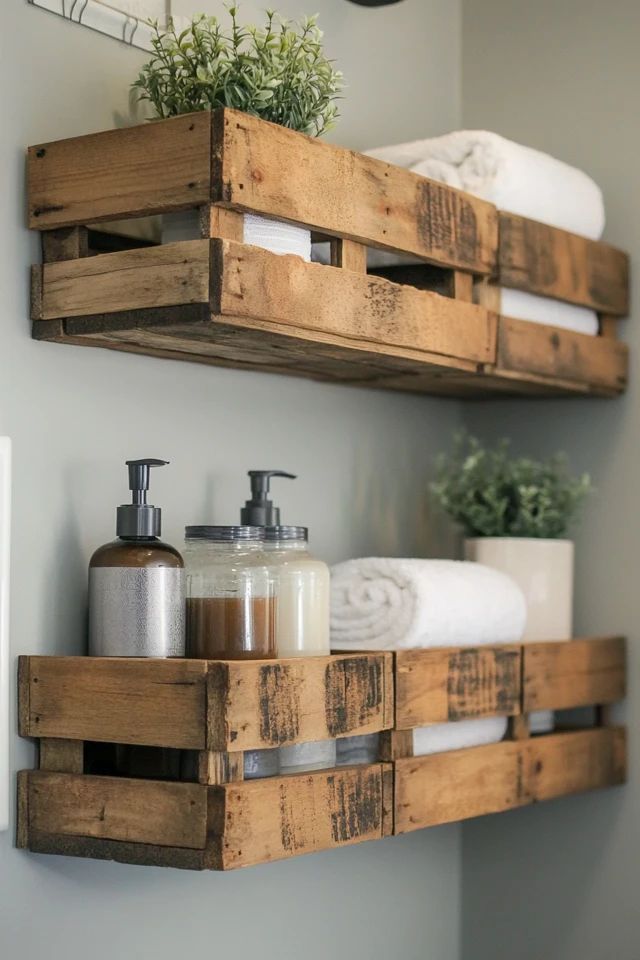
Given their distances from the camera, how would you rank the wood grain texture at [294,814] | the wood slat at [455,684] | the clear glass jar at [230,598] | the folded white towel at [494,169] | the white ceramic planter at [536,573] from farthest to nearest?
the white ceramic planter at [536,573], the folded white towel at [494,169], the wood slat at [455,684], the clear glass jar at [230,598], the wood grain texture at [294,814]

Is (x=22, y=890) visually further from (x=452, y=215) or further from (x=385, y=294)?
(x=452, y=215)

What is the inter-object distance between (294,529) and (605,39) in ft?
2.87

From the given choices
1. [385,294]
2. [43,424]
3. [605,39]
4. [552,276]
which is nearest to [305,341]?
[385,294]

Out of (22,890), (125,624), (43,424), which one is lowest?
(22,890)

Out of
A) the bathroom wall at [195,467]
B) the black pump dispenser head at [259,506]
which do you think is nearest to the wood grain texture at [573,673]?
the bathroom wall at [195,467]

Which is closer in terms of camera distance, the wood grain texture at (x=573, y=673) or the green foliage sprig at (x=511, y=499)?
the wood grain texture at (x=573, y=673)

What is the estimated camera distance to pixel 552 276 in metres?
1.61

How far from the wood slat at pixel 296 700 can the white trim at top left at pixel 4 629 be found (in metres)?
0.21

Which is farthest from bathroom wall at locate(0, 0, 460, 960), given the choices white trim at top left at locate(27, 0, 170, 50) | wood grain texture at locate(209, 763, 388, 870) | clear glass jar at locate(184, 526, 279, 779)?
wood grain texture at locate(209, 763, 388, 870)

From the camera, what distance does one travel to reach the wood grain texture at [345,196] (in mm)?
1158

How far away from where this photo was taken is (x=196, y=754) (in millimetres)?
1170

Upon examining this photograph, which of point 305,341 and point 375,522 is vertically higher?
point 305,341

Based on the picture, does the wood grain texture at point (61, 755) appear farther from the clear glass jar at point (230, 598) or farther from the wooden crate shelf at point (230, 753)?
the clear glass jar at point (230, 598)

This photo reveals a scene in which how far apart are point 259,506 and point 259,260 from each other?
11.1 inches
